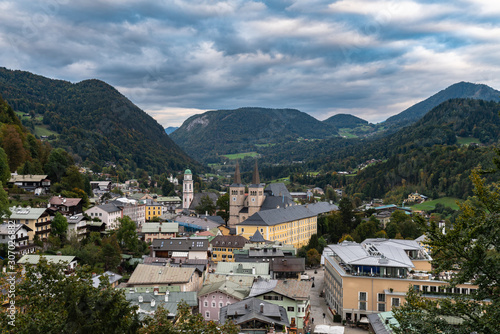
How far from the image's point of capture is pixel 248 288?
45.3 meters

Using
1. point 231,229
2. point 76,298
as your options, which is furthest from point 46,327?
point 231,229

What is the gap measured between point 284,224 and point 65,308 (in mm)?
71155

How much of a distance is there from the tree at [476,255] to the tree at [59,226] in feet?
181

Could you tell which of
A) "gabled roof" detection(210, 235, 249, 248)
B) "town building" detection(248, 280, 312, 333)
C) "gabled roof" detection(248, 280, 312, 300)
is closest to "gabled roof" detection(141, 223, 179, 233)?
"gabled roof" detection(210, 235, 249, 248)

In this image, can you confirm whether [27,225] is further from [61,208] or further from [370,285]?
[370,285]

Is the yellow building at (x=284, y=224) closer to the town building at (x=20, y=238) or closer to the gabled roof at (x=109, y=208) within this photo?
the gabled roof at (x=109, y=208)

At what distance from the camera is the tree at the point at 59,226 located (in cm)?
5997

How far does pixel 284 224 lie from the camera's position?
8712 cm

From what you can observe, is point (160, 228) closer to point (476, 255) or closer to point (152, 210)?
point (152, 210)

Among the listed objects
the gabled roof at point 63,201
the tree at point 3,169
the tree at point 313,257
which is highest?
the tree at point 3,169

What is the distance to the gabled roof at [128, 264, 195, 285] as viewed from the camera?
4603cm

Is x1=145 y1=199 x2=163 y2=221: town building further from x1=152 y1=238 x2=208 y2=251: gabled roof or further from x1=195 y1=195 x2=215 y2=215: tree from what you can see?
x1=152 y1=238 x2=208 y2=251: gabled roof

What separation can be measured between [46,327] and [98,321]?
71.0 inches

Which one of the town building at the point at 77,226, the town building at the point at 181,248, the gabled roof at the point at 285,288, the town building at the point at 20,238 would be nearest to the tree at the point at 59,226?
the town building at the point at 77,226
